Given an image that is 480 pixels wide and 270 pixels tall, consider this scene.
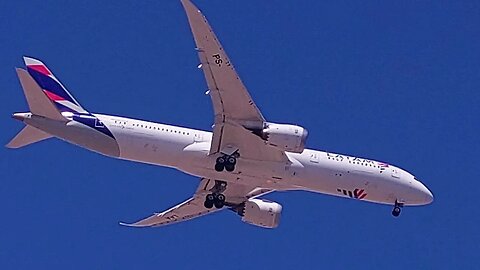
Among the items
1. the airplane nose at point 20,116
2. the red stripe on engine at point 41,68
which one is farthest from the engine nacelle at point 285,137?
the red stripe on engine at point 41,68

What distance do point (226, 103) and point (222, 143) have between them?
273 centimetres

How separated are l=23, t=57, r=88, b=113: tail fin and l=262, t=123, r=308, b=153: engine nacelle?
993 centimetres

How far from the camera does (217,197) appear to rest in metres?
58.6

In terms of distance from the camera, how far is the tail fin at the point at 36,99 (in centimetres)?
5347

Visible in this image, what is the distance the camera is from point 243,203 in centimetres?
6284

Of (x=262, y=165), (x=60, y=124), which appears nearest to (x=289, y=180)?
(x=262, y=165)

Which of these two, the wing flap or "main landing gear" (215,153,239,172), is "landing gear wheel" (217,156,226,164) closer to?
"main landing gear" (215,153,239,172)

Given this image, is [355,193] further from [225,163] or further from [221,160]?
[221,160]

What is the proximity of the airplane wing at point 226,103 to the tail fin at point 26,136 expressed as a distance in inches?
322

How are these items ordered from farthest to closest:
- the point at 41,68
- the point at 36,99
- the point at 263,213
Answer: the point at 263,213
the point at 41,68
the point at 36,99

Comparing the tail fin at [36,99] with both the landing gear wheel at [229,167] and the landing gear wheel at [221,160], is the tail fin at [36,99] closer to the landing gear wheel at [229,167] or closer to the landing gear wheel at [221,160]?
the landing gear wheel at [221,160]

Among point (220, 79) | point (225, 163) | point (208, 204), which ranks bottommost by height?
point (208, 204)

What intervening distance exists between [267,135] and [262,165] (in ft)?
9.68

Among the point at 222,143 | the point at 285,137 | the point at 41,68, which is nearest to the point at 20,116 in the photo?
the point at 41,68
